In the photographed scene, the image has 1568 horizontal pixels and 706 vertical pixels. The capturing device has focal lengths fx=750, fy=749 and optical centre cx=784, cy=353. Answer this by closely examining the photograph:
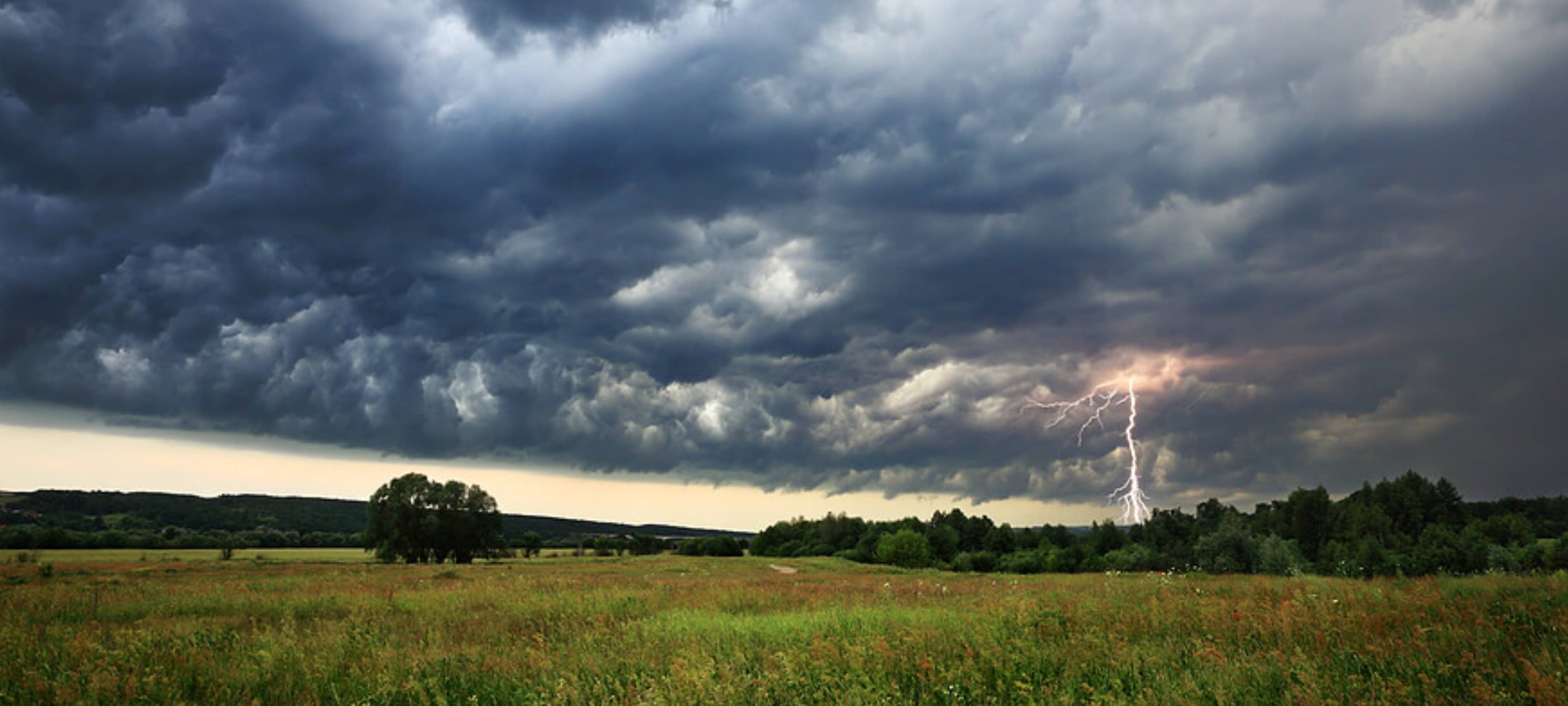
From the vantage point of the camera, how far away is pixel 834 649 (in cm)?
1010

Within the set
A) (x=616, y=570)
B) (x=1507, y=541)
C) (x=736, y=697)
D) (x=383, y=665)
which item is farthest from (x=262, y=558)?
(x=1507, y=541)

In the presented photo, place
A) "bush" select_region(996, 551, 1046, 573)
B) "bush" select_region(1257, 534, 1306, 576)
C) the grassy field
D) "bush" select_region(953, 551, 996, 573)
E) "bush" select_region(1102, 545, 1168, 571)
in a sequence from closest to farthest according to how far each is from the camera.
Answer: the grassy field < "bush" select_region(1257, 534, 1306, 576) < "bush" select_region(1102, 545, 1168, 571) < "bush" select_region(953, 551, 996, 573) < "bush" select_region(996, 551, 1046, 573)

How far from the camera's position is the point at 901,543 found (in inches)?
4774

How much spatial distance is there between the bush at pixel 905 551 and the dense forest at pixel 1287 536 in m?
0.21

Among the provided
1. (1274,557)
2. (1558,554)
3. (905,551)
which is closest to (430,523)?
(905,551)

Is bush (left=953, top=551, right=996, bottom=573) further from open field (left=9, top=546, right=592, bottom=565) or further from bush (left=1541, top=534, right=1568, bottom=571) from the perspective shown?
bush (left=1541, top=534, right=1568, bottom=571)

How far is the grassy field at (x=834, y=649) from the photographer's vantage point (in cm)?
823

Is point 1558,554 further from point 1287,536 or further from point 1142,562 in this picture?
point 1142,562

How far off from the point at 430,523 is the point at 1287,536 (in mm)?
152007

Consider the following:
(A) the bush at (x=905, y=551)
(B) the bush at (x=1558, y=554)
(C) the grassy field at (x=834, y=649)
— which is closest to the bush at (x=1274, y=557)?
(C) the grassy field at (x=834, y=649)

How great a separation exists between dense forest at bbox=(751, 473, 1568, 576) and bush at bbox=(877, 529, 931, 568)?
0.21 metres

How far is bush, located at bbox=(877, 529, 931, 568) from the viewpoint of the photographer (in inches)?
4668

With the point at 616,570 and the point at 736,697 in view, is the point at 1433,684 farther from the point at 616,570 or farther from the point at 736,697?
the point at 616,570

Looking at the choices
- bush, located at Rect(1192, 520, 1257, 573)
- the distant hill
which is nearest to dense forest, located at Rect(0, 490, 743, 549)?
the distant hill
